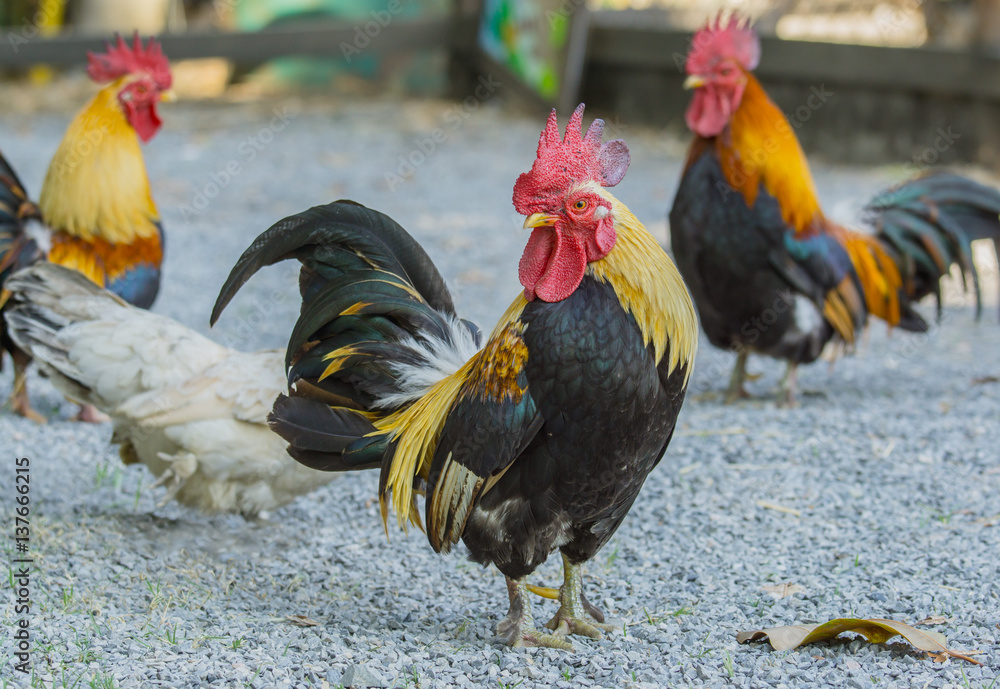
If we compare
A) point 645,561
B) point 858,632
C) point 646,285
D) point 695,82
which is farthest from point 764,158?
point 858,632

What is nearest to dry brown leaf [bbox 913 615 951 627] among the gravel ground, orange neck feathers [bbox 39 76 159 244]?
the gravel ground

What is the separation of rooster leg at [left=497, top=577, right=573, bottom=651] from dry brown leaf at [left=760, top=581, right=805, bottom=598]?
2.76ft

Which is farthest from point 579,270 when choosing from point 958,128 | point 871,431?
point 958,128

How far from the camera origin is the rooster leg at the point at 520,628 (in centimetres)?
322

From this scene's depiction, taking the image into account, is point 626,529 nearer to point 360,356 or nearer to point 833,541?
point 833,541

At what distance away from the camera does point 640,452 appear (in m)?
2.91

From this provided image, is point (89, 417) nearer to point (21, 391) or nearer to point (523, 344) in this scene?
point (21, 391)

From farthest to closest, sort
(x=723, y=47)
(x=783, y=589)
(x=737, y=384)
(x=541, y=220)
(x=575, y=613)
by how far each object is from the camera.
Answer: (x=737, y=384), (x=723, y=47), (x=783, y=589), (x=575, y=613), (x=541, y=220)

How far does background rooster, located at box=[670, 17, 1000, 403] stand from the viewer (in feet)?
17.2

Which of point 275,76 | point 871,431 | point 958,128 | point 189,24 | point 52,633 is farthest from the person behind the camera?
point 189,24

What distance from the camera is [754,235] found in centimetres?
523

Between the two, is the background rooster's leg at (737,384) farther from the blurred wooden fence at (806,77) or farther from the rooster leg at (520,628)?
the blurred wooden fence at (806,77)

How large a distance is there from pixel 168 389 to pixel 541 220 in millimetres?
1902

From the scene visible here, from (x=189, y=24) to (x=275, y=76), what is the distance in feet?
10.6
